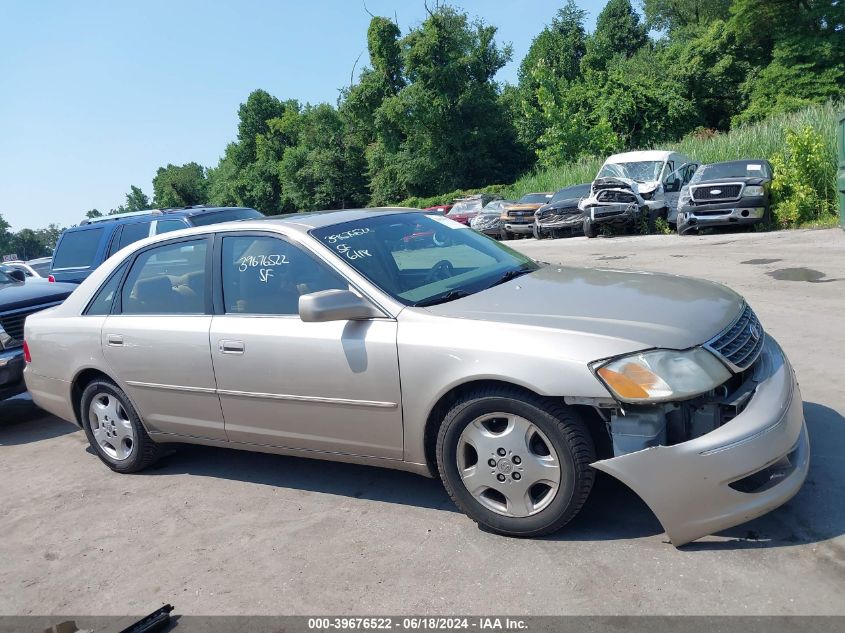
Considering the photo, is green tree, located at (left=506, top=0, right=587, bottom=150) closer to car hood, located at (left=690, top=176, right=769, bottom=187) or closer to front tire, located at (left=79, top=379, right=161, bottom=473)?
car hood, located at (left=690, top=176, right=769, bottom=187)

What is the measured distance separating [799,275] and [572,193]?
12.7 meters

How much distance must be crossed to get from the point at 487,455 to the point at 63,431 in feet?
15.4

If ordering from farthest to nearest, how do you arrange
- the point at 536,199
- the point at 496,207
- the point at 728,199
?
1. the point at 496,207
2. the point at 536,199
3. the point at 728,199

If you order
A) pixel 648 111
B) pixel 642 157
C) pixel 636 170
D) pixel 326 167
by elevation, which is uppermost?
pixel 648 111

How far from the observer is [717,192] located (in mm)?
15750

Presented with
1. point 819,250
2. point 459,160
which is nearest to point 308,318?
→ point 819,250

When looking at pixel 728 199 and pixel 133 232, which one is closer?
pixel 133 232

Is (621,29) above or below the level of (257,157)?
above

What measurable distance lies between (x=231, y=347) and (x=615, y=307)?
217 centimetres

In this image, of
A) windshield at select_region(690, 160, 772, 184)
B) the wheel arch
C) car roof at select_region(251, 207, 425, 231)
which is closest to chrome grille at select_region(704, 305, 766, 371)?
the wheel arch

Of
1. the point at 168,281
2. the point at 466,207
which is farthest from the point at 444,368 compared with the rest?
the point at 466,207

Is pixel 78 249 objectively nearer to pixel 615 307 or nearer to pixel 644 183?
pixel 615 307

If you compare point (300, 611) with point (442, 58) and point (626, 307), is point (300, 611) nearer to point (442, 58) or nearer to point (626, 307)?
point (626, 307)

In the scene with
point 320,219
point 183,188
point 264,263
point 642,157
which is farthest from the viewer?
point 183,188
